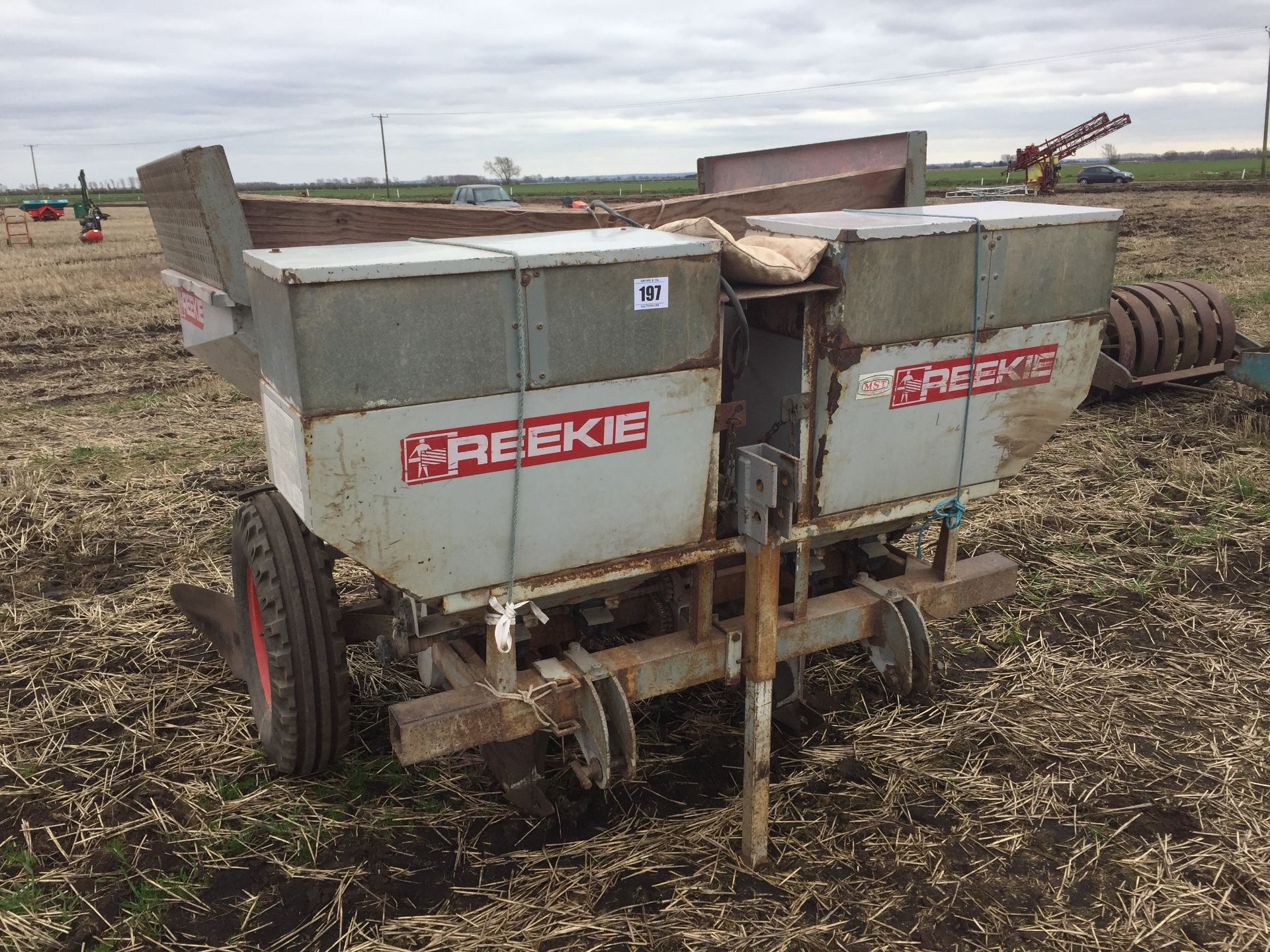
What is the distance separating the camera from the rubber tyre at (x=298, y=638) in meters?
3.20

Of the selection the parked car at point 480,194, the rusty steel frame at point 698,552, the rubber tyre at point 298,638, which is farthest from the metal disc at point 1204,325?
the parked car at point 480,194

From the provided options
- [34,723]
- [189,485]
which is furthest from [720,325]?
[189,485]

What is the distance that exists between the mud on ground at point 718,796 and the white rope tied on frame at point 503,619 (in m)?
0.83

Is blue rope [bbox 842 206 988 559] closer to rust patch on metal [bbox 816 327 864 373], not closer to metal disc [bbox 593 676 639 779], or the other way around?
rust patch on metal [bbox 816 327 864 373]

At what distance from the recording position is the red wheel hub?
3621 millimetres

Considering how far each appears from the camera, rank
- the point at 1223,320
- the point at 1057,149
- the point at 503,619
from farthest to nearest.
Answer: the point at 1057,149, the point at 1223,320, the point at 503,619

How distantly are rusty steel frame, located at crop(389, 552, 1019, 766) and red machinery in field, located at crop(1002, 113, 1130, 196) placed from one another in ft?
111

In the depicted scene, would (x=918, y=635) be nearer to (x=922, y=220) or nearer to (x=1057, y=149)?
(x=922, y=220)

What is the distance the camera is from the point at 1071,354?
3340 mm

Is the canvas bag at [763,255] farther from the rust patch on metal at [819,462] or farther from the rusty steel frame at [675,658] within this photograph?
the rusty steel frame at [675,658]

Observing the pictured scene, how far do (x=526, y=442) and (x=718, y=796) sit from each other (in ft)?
5.20

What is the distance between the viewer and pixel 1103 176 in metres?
44.6

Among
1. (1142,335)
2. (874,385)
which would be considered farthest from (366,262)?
(1142,335)

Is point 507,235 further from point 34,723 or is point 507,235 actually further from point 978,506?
point 978,506
